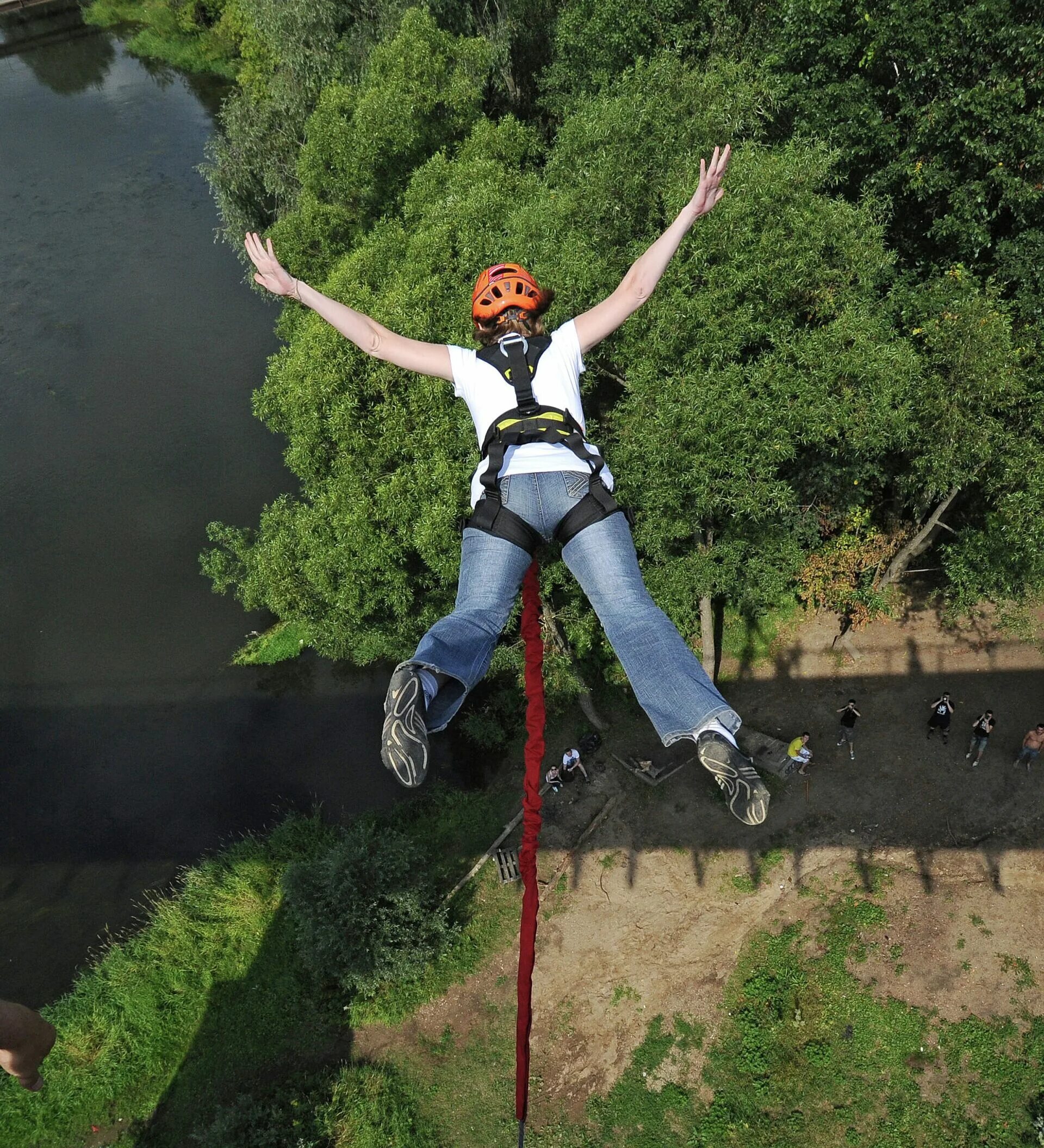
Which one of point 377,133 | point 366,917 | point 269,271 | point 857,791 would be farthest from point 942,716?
point 377,133

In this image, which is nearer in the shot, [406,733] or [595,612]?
[406,733]

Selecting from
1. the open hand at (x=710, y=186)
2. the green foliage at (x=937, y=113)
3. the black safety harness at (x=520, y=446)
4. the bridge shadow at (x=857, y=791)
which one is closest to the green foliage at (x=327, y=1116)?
the bridge shadow at (x=857, y=791)

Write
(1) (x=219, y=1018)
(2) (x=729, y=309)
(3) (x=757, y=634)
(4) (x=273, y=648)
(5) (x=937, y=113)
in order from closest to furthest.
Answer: (2) (x=729, y=309)
(5) (x=937, y=113)
(1) (x=219, y=1018)
(3) (x=757, y=634)
(4) (x=273, y=648)

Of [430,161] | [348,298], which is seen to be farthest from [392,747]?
[430,161]

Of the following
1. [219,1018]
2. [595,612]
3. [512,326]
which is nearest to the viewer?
[595,612]

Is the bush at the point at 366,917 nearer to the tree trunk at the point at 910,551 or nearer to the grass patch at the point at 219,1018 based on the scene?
the grass patch at the point at 219,1018

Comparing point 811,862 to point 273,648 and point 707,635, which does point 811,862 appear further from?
point 273,648

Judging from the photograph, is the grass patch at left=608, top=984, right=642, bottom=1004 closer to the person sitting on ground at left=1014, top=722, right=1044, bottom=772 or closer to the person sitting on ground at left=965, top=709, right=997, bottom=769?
the person sitting on ground at left=965, top=709, right=997, bottom=769
